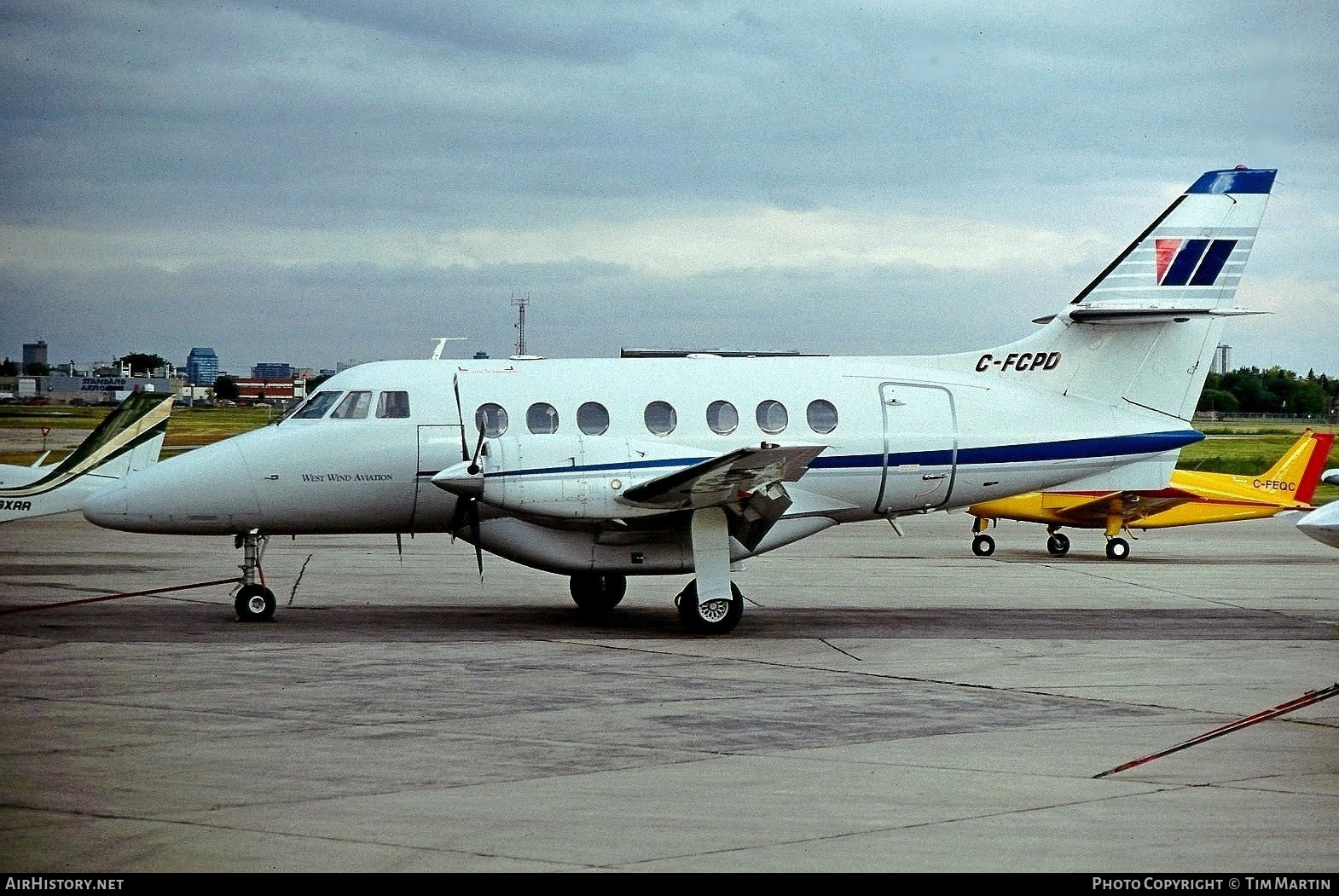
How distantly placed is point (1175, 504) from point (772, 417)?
1323 cm

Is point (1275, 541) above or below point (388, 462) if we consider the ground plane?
below

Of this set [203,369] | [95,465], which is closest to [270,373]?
[203,369]

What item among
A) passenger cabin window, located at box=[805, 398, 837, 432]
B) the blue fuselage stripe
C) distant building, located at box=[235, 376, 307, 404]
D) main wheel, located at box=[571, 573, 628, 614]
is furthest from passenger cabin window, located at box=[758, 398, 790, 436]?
distant building, located at box=[235, 376, 307, 404]

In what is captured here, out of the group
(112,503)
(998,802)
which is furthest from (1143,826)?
(112,503)

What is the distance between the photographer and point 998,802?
8.55m

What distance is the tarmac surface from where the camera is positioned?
7508 mm

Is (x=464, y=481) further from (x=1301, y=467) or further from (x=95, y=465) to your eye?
(x=1301, y=467)

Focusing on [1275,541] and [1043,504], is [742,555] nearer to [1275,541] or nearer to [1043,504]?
[1043,504]

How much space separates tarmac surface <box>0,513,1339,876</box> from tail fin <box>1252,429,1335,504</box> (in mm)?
6985

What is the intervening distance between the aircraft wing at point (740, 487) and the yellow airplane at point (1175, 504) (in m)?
11.2

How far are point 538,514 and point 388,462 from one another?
241 centimetres

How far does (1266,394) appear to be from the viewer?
10069cm

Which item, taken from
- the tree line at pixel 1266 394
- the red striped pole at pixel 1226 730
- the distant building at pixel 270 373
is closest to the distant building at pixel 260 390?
the distant building at pixel 270 373

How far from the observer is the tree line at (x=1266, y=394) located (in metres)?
97.1
